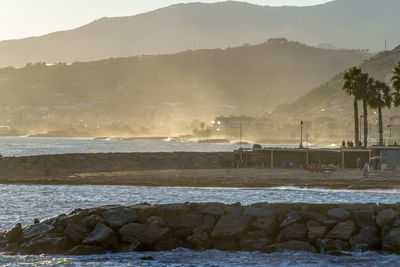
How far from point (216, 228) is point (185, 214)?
142cm

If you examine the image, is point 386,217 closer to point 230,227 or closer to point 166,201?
point 230,227

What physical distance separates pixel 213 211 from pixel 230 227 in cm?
106

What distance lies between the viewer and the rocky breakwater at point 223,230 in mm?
27391

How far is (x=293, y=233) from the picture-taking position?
2755cm

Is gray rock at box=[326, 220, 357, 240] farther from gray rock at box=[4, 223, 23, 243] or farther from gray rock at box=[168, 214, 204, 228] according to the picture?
gray rock at box=[4, 223, 23, 243]

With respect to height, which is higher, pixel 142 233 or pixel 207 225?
pixel 207 225

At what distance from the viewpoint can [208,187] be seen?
6131cm

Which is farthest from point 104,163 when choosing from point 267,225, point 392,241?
point 392,241

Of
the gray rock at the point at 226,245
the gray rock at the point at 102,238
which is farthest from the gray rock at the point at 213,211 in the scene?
the gray rock at the point at 102,238

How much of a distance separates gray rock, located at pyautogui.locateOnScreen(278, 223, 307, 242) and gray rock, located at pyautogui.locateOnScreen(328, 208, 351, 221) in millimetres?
1145

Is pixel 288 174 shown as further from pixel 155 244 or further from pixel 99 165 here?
pixel 155 244

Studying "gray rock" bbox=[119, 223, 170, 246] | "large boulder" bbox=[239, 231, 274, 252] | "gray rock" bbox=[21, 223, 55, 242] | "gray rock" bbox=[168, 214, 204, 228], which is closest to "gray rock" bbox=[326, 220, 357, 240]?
"large boulder" bbox=[239, 231, 274, 252]

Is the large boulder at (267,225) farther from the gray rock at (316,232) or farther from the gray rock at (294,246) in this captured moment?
the gray rock at (316,232)

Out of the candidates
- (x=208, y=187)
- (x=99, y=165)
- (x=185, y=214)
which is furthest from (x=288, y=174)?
(x=185, y=214)
